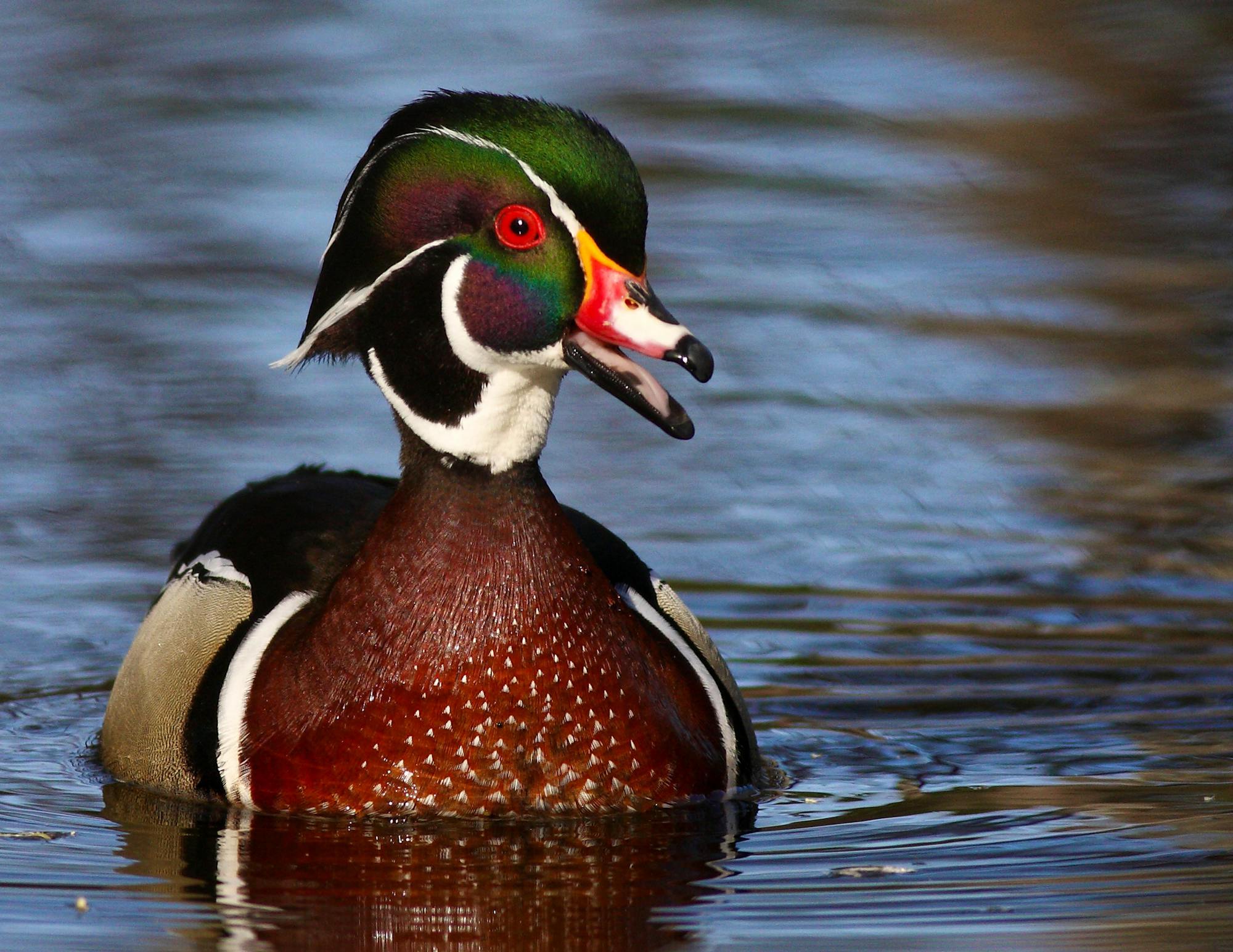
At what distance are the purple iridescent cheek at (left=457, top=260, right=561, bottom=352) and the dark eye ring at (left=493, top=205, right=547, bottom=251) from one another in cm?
7

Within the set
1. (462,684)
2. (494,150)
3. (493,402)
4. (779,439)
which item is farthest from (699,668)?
(779,439)

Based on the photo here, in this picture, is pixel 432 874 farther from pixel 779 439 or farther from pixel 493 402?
pixel 779 439

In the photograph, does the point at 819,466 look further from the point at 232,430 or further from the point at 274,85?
the point at 274,85

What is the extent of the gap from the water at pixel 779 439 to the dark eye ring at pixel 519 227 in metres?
1.44

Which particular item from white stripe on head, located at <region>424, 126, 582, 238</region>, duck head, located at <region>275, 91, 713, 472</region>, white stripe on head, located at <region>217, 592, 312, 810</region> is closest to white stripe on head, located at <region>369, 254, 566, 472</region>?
duck head, located at <region>275, 91, 713, 472</region>

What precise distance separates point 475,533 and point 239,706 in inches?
30.4

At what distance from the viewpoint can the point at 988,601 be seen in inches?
322

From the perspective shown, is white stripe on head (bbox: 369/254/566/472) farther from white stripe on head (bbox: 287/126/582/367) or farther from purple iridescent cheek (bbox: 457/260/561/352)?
white stripe on head (bbox: 287/126/582/367)

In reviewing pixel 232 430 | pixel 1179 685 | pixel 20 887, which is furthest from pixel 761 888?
pixel 232 430

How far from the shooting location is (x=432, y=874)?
532 cm

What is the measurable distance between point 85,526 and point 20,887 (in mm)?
3555

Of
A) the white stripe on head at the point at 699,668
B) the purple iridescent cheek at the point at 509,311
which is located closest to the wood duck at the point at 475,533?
the purple iridescent cheek at the point at 509,311

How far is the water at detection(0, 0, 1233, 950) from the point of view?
209 inches

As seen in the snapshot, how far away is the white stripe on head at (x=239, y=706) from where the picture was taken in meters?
5.78
